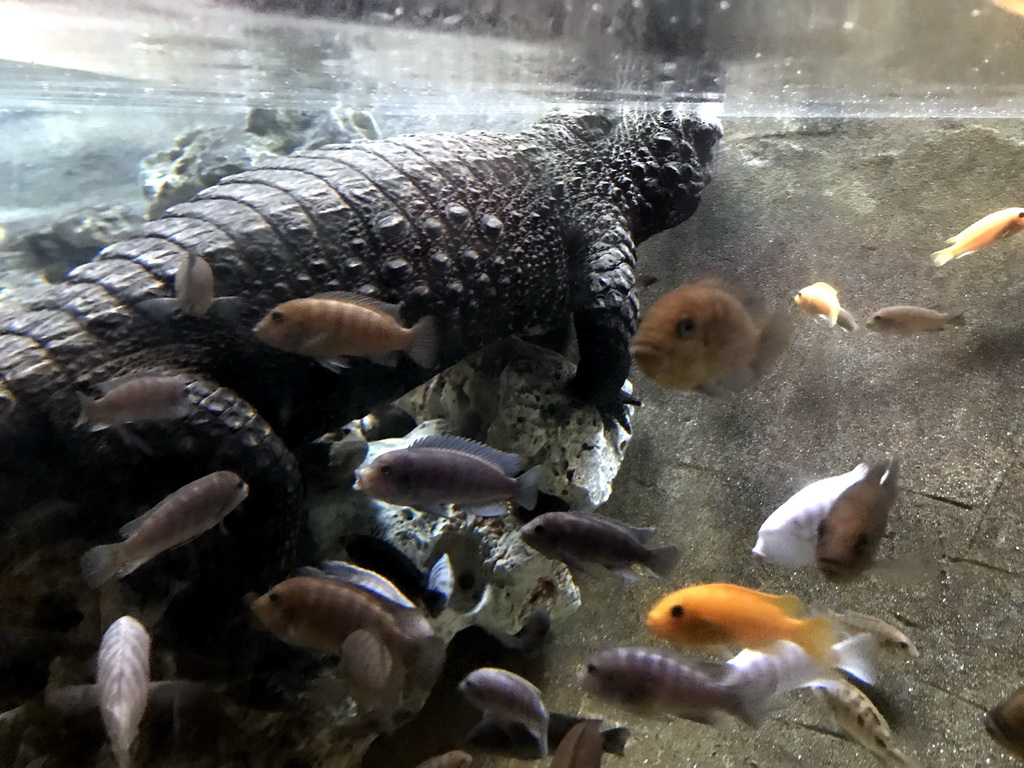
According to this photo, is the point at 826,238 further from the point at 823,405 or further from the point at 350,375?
the point at 350,375

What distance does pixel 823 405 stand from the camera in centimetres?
385

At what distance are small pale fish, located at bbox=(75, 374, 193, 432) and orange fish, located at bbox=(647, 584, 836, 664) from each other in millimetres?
1840

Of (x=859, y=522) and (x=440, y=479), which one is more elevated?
(x=859, y=522)

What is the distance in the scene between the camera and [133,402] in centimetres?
219

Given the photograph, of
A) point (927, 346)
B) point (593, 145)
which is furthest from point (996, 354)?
point (593, 145)

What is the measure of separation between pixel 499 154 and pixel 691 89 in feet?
5.39

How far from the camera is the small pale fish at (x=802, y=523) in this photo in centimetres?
188

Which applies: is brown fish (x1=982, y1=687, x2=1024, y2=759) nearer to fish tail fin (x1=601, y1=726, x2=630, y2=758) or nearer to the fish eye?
fish tail fin (x1=601, y1=726, x2=630, y2=758)

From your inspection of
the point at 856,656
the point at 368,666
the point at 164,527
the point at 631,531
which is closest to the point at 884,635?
the point at 856,656

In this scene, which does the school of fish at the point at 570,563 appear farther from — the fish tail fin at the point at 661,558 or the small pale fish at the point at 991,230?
the small pale fish at the point at 991,230

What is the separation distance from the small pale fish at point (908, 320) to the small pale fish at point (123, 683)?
11.5 ft

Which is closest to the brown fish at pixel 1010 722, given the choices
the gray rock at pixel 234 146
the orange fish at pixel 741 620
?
the orange fish at pixel 741 620

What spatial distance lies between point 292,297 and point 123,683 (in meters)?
1.69

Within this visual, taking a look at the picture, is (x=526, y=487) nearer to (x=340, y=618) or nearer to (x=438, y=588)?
(x=340, y=618)
